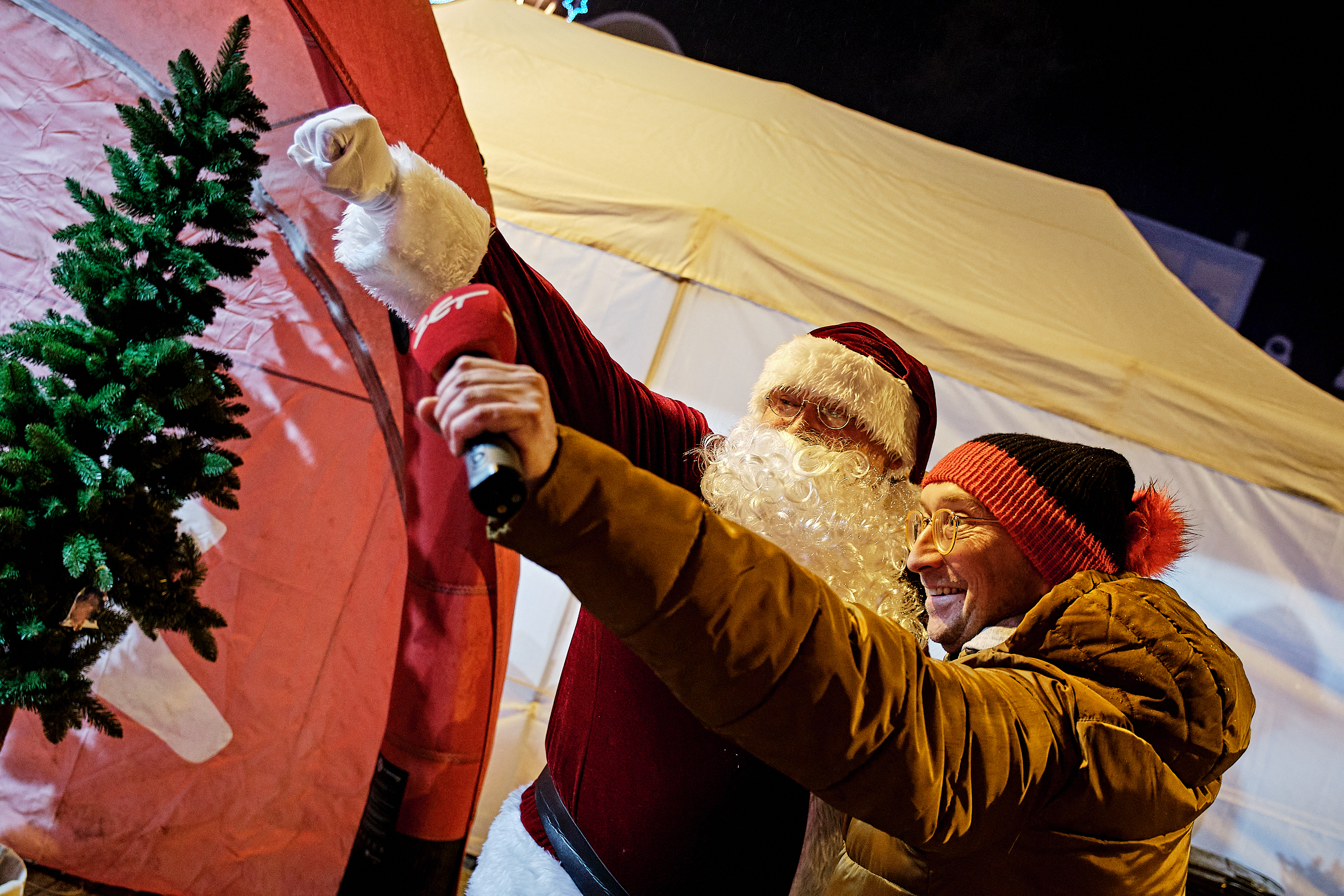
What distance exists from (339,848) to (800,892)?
4.27ft

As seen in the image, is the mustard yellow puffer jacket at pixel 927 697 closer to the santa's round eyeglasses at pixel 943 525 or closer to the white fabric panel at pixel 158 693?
the santa's round eyeglasses at pixel 943 525

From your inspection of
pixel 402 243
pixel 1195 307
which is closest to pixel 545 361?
pixel 402 243

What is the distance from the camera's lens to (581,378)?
1.30 meters

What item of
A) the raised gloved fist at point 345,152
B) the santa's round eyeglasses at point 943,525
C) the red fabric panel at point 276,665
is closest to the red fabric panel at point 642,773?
the raised gloved fist at point 345,152

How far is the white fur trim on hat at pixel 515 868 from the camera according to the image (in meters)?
1.30

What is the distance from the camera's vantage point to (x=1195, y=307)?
9.89 feet

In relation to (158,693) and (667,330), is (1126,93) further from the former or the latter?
(158,693)

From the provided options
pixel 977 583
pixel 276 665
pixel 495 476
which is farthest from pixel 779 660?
pixel 276 665

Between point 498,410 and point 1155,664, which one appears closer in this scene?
point 498,410

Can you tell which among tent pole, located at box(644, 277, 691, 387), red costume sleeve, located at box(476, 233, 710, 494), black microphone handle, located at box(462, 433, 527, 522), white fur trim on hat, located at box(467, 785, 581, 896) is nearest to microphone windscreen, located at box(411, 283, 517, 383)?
black microphone handle, located at box(462, 433, 527, 522)

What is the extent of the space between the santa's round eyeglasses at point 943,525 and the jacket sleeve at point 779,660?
48cm

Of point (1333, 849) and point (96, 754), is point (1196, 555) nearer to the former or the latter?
point (1333, 849)

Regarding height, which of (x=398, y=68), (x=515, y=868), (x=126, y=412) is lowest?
(x=515, y=868)

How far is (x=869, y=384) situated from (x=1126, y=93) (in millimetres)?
5669
